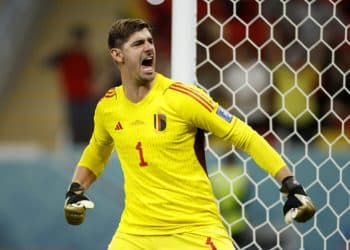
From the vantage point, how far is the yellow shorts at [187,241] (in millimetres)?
3697

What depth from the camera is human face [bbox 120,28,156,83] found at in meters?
3.79

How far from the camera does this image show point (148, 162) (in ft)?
12.3

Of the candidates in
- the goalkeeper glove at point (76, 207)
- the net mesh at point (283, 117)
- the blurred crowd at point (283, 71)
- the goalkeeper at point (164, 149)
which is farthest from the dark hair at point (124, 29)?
the blurred crowd at point (283, 71)

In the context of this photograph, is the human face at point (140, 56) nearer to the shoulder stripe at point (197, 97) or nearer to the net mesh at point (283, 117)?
the shoulder stripe at point (197, 97)

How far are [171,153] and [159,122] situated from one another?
4.7 inches

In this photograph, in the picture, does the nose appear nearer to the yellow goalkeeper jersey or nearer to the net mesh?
the yellow goalkeeper jersey

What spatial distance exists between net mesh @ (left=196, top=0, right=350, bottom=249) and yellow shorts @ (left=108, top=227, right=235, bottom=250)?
1254mm

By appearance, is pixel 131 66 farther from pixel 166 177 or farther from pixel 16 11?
pixel 16 11

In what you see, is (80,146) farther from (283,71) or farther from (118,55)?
(118,55)

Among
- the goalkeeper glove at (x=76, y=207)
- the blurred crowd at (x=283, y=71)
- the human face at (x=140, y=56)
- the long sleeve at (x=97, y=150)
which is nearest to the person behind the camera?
the human face at (x=140, y=56)

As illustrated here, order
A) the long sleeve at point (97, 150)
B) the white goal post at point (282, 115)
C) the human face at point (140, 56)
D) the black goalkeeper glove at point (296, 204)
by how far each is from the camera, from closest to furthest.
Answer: the black goalkeeper glove at point (296, 204) → the human face at point (140, 56) → the long sleeve at point (97, 150) → the white goal post at point (282, 115)

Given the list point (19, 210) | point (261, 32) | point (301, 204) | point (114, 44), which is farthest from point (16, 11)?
point (301, 204)

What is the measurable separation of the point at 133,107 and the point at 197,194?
1.29 ft

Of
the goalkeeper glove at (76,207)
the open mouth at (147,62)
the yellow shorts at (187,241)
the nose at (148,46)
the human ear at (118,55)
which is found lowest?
the yellow shorts at (187,241)
